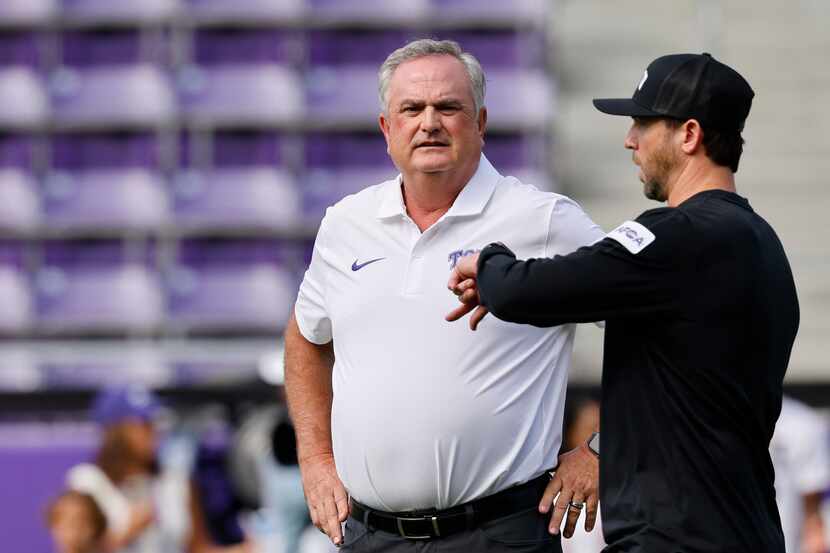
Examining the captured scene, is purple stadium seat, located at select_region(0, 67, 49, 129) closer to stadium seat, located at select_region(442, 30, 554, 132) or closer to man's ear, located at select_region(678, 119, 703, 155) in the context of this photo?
stadium seat, located at select_region(442, 30, 554, 132)

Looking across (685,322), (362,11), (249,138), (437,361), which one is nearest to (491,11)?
(362,11)

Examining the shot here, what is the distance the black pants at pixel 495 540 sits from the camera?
340 cm

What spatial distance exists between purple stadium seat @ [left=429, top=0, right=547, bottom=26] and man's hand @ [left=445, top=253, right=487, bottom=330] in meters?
13.3

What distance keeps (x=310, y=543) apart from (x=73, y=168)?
32.9 ft

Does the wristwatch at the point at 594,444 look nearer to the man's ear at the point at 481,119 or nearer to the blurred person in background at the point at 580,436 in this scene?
the man's ear at the point at 481,119

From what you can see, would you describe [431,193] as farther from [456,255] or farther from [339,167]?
[339,167]

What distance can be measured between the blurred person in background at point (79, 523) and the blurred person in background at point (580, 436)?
73.8 inches

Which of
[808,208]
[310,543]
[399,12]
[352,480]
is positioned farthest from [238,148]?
[352,480]

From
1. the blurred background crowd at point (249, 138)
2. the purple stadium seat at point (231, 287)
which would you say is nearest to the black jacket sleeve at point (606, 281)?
the blurred background crowd at point (249, 138)

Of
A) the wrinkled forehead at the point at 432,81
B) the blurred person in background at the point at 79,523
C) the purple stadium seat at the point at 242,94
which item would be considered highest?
the purple stadium seat at the point at 242,94

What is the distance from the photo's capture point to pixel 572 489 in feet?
11.2

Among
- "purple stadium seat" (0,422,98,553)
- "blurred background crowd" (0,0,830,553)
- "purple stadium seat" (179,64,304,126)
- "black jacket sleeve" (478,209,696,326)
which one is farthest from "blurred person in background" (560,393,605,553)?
"purple stadium seat" (179,64,304,126)

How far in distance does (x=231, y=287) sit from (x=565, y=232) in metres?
12.1

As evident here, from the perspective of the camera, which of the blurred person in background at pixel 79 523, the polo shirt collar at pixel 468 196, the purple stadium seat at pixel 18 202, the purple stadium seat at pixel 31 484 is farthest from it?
the purple stadium seat at pixel 18 202
